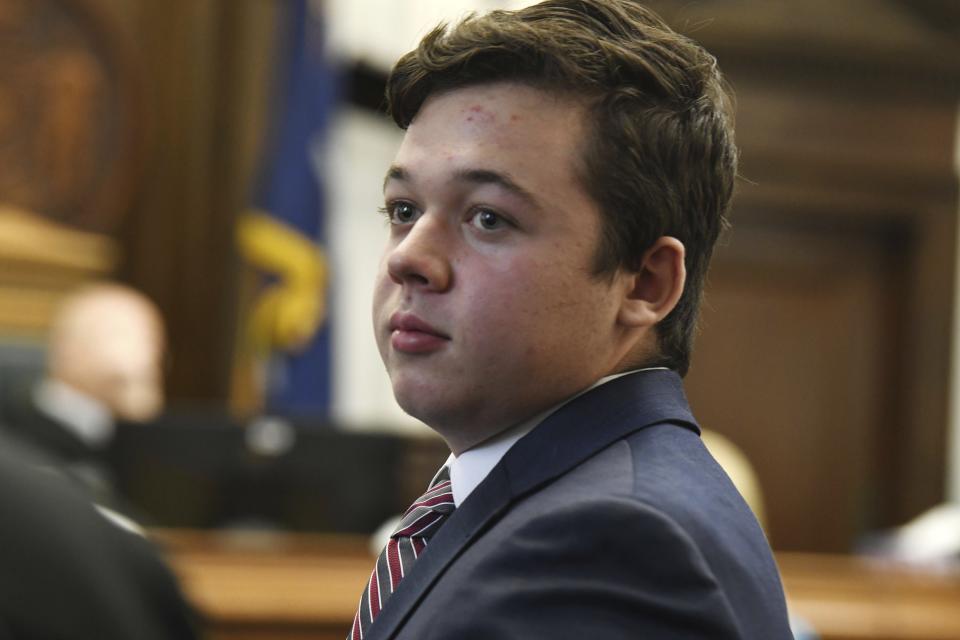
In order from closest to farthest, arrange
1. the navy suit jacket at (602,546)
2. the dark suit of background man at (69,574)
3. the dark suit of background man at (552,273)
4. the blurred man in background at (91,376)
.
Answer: the navy suit jacket at (602,546), the dark suit of background man at (552,273), the dark suit of background man at (69,574), the blurred man in background at (91,376)

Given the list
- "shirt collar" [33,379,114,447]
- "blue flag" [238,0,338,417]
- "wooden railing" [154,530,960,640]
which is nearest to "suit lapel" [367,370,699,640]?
"wooden railing" [154,530,960,640]

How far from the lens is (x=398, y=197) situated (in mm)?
1150

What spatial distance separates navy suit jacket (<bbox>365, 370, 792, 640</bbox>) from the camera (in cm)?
91

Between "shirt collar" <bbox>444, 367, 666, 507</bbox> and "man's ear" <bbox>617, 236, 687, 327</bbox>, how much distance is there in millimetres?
47

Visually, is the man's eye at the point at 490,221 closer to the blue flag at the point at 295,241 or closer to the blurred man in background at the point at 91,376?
the blurred man in background at the point at 91,376

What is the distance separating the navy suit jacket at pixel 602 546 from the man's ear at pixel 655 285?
6 centimetres

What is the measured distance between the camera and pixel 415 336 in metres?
1.11

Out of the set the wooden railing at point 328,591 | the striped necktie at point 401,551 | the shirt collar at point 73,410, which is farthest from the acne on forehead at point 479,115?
the shirt collar at point 73,410

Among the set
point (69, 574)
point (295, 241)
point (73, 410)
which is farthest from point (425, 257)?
point (295, 241)

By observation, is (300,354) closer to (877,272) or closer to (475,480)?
(877,272)

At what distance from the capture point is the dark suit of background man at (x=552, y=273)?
104 cm

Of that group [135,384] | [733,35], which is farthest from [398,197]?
[733,35]

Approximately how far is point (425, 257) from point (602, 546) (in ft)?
0.92

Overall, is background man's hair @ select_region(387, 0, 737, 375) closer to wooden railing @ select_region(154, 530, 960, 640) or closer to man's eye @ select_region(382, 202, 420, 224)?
man's eye @ select_region(382, 202, 420, 224)
